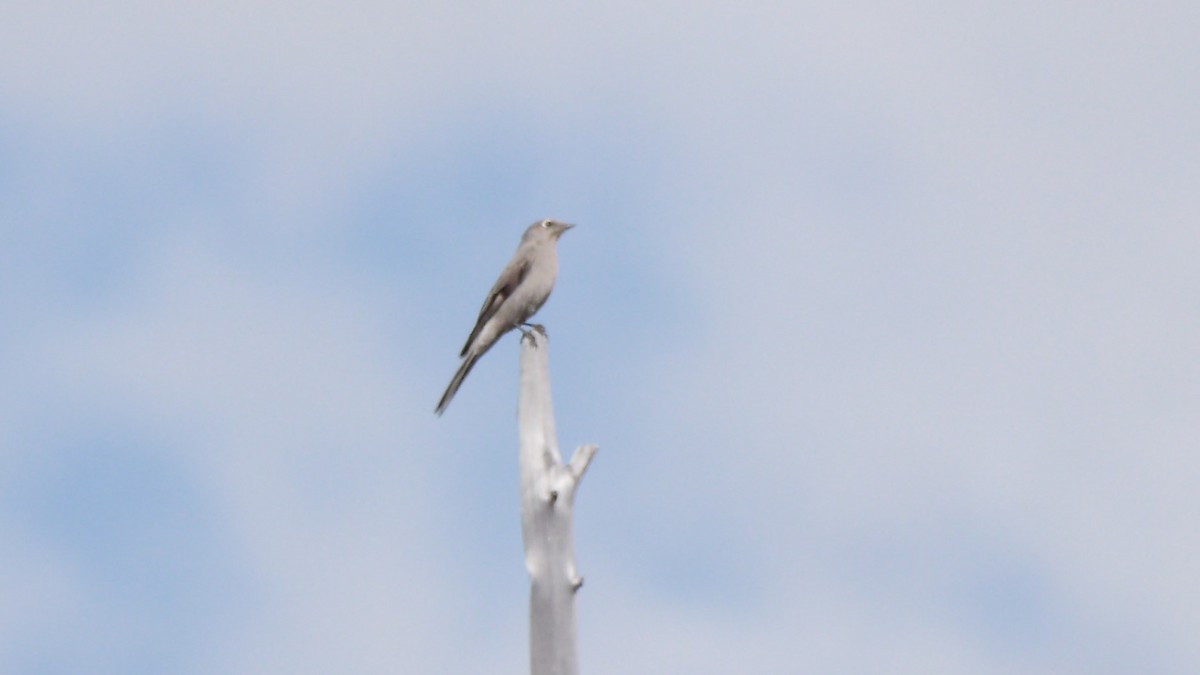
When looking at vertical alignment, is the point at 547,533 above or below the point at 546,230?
below

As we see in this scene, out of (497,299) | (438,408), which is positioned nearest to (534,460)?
(438,408)

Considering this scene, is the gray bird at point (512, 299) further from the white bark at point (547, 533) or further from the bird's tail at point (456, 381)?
the white bark at point (547, 533)

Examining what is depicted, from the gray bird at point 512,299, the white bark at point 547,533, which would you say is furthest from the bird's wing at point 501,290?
the white bark at point 547,533

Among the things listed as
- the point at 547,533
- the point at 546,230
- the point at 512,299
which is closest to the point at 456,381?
the point at 512,299

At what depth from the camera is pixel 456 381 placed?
41.1 ft

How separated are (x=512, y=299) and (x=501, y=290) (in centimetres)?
17

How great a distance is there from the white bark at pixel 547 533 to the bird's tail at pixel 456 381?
284cm

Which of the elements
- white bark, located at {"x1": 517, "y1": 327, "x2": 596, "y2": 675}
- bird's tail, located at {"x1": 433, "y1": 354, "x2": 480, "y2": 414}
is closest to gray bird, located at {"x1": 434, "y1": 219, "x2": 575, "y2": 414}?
bird's tail, located at {"x1": 433, "y1": 354, "x2": 480, "y2": 414}

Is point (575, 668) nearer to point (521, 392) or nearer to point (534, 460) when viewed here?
point (534, 460)

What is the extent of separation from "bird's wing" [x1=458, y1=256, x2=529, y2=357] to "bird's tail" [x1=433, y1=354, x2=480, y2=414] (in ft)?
0.33

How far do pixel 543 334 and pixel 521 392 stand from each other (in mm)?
1926

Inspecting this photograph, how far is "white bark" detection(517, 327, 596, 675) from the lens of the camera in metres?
8.42

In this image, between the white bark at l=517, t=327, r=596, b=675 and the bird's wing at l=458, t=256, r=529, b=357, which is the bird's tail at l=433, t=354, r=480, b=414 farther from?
the white bark at l=517, t=327, r=596, b=675

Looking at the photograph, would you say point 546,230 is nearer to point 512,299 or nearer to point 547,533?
point 512,299
